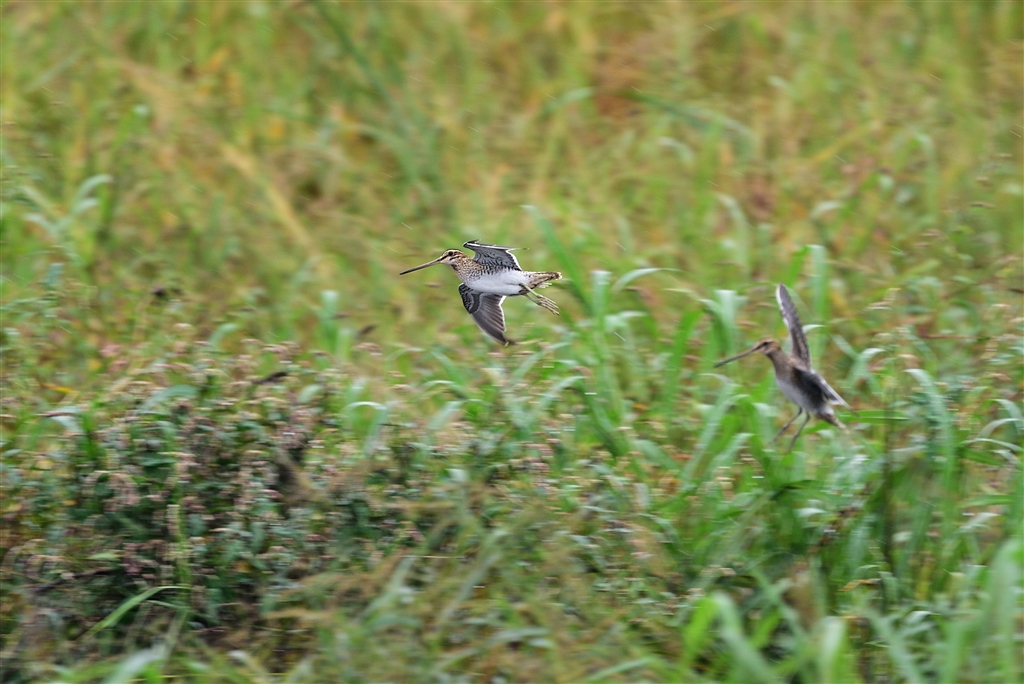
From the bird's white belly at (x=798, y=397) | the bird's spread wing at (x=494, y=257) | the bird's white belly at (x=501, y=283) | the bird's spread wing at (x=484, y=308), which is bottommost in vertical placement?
the bird's white belly at (x=798, y=397)

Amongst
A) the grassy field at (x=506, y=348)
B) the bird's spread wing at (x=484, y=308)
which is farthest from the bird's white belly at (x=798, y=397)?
the bird's spread wing at (x=484, y=308)

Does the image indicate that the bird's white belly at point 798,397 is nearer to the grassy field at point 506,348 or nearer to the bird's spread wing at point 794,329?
the bird's spread wing at point 794,329

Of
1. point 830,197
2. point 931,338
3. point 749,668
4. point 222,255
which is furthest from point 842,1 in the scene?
point 749,668

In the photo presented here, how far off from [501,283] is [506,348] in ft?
0.95

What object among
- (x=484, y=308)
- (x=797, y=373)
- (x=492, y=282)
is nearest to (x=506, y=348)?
(x=484, y=308)

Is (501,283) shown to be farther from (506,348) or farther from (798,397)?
(798,397)

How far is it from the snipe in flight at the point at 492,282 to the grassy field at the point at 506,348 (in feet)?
0.45

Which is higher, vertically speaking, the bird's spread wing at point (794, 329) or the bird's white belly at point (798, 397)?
the bird's spread wing at point (794, 329)

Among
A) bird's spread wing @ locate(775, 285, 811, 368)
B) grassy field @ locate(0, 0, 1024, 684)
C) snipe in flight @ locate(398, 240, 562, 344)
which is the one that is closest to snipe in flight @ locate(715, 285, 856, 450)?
bird's spread wing @ locate(775, 285, 811, 368)

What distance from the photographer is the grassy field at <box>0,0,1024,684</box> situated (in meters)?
3.34

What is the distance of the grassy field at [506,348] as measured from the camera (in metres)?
3.34

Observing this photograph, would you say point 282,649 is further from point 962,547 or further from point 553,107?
point 553,107

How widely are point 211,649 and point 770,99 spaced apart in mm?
5056

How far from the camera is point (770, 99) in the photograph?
279 inches
